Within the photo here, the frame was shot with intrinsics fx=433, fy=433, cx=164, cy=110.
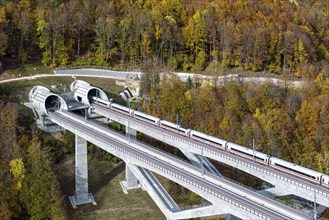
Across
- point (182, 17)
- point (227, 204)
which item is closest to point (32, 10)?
point (182, 17)

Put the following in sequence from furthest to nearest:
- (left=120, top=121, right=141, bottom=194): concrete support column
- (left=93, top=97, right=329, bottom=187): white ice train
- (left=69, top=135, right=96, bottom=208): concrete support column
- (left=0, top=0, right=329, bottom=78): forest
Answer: (left=0, top=0, right=329, bottom=78): forest, (left=120, top=121, right=141, bottom=194): concrete support column, (left=69, top=135, right=96, bottom=208): concrete support column, (left=93, top=97, right=329, bottom=187): white ice train

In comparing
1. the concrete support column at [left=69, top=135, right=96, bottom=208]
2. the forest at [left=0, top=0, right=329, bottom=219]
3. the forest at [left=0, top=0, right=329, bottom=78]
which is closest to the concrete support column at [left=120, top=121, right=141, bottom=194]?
the concrete support column at [left=69, top=135, right=96, bottom=208]

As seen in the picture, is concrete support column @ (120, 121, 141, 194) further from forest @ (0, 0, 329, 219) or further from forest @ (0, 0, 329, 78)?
forest @ (0, 0, 329, 78)

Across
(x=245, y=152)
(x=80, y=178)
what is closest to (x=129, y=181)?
(x=80, y=178)

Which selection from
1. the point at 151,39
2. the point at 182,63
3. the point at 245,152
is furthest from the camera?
the point at 182,63

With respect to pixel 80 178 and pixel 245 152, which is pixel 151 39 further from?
pixel 245 152

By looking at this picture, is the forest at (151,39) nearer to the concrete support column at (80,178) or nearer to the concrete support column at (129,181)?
the concrete support column at (129,181)
